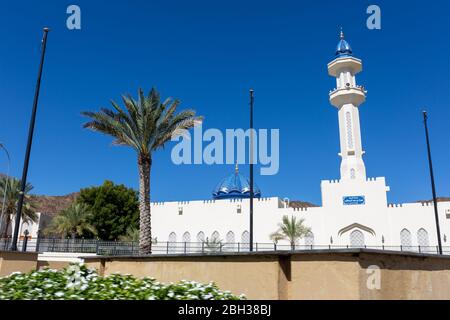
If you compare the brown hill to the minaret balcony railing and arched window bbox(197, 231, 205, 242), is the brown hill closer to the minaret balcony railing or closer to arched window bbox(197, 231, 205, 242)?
arched window bbox(197, 231, 205, 242)

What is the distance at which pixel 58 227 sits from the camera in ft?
137

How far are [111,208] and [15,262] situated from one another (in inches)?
1671

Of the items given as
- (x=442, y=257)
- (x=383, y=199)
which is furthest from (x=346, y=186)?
(x=442, y=257)

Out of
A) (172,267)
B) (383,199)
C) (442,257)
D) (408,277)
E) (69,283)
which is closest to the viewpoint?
(69,283)

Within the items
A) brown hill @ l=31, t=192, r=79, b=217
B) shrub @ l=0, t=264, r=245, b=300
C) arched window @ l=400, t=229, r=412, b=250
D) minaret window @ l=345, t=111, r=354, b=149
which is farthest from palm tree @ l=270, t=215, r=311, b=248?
brown hill @ l=31, t=192, r=79, b=217

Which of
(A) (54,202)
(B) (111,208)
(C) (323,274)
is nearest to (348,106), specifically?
(B) (111,208)

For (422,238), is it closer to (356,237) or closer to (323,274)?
(356,237)

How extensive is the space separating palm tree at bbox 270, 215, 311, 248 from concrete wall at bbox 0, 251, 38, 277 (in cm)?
2967

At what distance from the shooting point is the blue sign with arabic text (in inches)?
1490

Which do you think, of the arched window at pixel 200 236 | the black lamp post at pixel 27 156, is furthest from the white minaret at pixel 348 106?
the black lamp post at pixel 27 156

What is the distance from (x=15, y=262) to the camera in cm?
1054

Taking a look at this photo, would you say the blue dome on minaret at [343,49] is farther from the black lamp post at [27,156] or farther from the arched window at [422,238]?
the black lamp post at [27,156]
